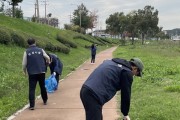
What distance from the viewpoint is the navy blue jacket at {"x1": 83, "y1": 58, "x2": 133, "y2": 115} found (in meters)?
5.49

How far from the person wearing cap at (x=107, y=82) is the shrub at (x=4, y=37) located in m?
17.0

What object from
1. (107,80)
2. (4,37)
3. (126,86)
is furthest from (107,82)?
(4,37)

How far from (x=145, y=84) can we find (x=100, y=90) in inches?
366

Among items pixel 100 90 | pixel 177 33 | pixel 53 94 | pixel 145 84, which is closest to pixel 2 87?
pixel 53 94

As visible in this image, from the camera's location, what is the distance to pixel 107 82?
5.53m

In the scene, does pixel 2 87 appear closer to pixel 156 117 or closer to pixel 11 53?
pixel 156 117

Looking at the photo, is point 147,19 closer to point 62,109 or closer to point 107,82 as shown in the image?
point 62,109

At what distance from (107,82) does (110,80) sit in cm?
5

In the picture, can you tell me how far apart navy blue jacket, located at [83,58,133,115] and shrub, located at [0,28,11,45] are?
55.8 ft

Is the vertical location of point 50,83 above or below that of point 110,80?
below

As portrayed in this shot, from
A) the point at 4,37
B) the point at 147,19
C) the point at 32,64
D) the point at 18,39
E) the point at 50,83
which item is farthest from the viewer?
the point at 147,19

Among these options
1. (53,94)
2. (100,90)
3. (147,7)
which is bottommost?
(53,94)

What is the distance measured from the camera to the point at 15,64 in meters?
18.7

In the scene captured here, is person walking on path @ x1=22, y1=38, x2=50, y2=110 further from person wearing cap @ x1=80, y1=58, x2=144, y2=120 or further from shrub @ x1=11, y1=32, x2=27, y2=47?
shrub @ x1=11, y1=32, x2=27, y2=47
